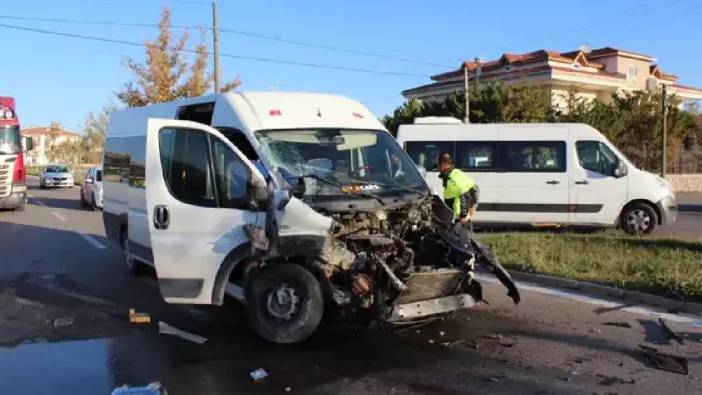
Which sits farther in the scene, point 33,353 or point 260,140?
point 260,140

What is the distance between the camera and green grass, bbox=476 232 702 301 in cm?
831

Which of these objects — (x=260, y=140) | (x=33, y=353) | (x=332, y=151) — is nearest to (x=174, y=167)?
(x=260, y=140)

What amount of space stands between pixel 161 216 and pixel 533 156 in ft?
31.7

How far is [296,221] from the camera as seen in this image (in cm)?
609

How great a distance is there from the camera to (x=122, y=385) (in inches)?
209

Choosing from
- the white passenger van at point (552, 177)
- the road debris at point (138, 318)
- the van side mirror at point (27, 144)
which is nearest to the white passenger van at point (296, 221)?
the road debris at point (138, 318)

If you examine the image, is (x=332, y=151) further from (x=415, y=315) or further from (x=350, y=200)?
(x=415, y=315)

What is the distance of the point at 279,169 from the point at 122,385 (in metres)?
2.43

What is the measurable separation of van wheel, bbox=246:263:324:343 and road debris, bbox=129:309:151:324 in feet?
4.99

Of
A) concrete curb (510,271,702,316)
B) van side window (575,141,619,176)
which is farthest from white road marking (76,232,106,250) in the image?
van side window (575,141,619,176)

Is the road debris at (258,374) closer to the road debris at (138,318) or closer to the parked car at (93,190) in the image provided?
the road debris at (138,318)

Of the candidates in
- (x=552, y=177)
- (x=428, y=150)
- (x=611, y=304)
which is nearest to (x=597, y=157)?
(x=552, y=177)

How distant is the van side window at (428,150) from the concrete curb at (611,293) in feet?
18.7

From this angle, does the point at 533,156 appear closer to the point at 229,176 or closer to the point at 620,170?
the point at 620,170
